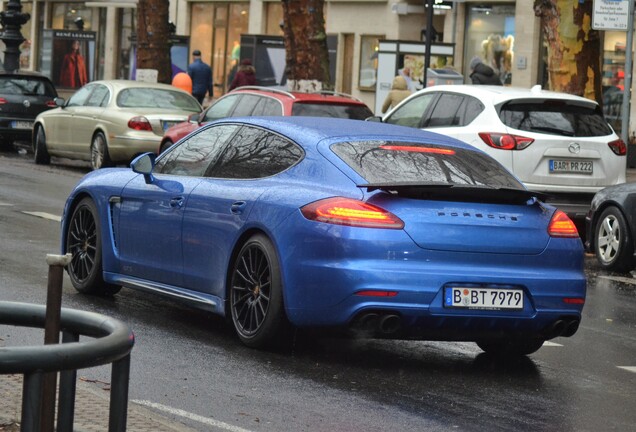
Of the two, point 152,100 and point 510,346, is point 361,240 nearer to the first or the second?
point 510,346

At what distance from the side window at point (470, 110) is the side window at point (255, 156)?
25.8ft

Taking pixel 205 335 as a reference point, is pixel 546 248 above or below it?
above

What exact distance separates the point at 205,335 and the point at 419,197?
1.74 m

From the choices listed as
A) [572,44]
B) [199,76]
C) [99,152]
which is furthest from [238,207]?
[199,76]

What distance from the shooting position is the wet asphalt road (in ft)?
23.0

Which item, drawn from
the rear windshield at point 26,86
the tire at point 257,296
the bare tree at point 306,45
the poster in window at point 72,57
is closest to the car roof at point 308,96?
the bare tree at point 306,45

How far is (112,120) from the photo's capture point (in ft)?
79.8

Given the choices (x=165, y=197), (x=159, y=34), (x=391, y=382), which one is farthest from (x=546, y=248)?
(x=159, y=34)

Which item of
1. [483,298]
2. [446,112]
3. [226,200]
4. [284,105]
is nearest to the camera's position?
[483,298]

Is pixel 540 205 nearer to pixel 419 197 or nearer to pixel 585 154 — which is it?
pixel 419 197

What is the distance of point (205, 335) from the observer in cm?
917

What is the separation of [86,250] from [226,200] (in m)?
1.94

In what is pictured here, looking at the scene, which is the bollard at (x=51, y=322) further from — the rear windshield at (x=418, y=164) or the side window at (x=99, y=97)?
the side window at (x=99, y=97)

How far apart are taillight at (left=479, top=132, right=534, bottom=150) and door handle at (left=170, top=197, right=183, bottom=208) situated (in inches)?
300
